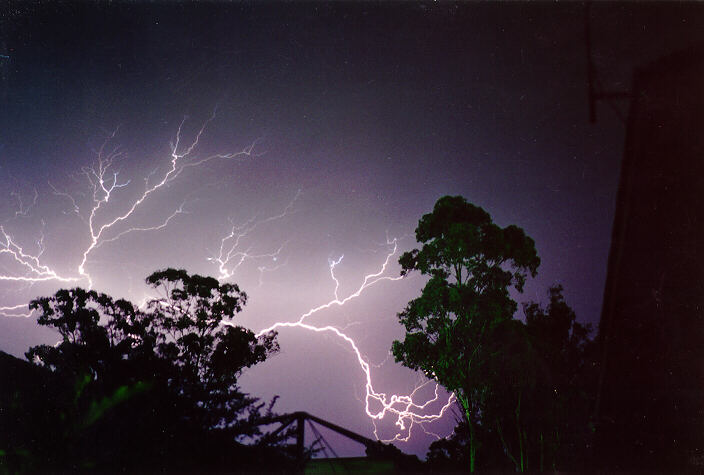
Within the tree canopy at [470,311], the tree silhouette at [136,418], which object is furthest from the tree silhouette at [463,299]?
the tree silhouette at [136,418]

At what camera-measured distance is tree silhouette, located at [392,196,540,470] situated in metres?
11.9

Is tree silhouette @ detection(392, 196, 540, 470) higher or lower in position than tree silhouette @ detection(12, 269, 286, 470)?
higher

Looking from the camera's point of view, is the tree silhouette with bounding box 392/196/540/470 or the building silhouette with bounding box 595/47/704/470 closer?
the building silhouette with bounding box 595/47/704/470

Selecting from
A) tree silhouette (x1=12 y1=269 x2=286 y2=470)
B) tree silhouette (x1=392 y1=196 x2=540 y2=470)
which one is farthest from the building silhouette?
tree silhouette (x1=392 y1=196 x2=540 y2=470)

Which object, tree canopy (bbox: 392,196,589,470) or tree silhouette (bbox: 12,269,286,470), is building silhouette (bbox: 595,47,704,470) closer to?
tree silhouette (bbox: 12,269,286,470)

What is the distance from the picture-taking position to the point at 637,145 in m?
3.15

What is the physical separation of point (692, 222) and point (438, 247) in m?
8.91

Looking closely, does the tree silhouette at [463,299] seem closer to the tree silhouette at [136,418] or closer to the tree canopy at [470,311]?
the tree canopy at [470,311]

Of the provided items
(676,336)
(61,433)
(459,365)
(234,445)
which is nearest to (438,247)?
(459,365)

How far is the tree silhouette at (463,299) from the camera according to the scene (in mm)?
11945

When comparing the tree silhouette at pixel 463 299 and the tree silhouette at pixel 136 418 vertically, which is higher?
the tree silhouette at pixel 463 299

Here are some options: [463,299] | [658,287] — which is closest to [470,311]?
[463,299]

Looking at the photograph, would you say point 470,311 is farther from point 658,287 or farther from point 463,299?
point 658,287

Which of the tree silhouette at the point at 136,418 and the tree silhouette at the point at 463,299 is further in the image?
the tree silhouette at the point at 463,299
